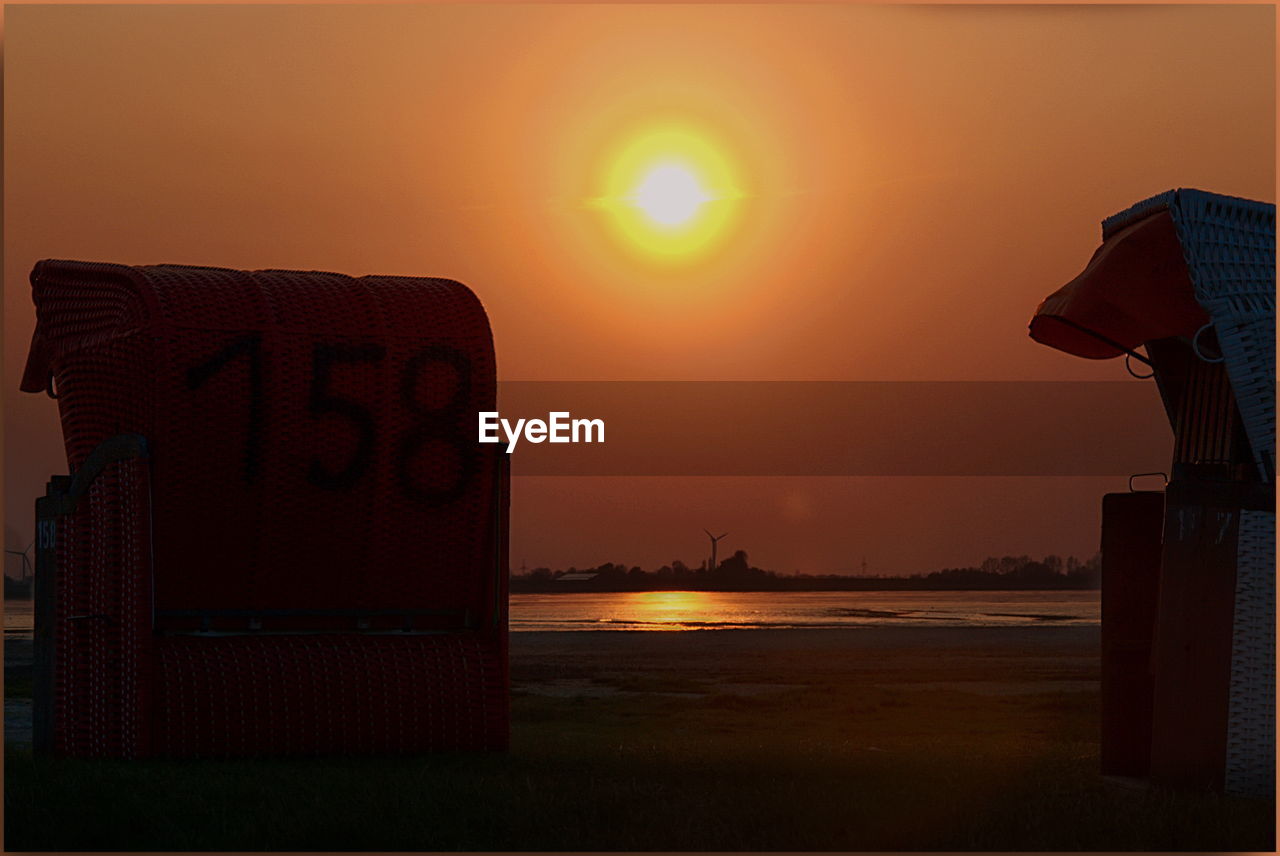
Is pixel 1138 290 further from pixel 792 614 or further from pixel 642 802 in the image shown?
pixel 792 614

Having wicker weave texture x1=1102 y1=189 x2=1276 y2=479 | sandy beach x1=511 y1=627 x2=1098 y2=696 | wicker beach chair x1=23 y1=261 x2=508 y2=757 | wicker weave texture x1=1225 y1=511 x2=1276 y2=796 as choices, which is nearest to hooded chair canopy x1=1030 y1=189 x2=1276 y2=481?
wicker weave texture x1=1102 y1=189 x2=1276 y2=479

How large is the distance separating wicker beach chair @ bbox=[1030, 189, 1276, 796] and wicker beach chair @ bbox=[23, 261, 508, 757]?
13.1 feet

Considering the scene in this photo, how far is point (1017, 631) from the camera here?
172 ft

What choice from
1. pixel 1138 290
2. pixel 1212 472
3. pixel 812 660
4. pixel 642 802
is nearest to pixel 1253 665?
pixel 1212 472

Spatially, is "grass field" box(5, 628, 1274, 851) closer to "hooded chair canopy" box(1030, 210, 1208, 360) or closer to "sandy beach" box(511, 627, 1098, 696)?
"hooded chair canopy" box(1030, 210, 1208, 360)

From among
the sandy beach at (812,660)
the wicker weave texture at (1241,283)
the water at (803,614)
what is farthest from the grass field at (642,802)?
the water at (803,614)

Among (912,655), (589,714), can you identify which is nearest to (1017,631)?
(912,655)

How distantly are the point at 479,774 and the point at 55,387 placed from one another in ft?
13.9

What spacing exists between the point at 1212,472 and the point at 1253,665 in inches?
49.3

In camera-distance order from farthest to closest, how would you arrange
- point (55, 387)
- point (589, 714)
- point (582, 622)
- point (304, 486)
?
point (582, 622)
point (589, 714)
point (55, 387)
point (304, 486)

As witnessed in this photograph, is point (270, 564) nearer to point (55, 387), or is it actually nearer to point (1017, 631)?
point (55, 387)

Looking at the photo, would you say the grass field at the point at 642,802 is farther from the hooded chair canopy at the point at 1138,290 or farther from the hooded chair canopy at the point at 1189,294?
the hooded chair canopy at the point at 1138,290

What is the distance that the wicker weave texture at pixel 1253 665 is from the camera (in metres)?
8.35

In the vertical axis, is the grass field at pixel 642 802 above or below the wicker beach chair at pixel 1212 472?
below
